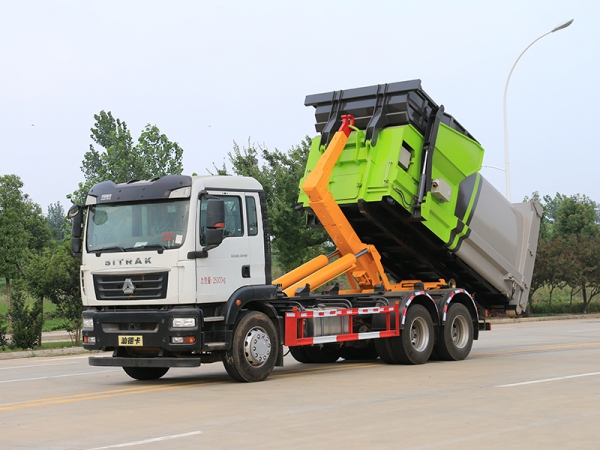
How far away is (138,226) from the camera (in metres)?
12.7

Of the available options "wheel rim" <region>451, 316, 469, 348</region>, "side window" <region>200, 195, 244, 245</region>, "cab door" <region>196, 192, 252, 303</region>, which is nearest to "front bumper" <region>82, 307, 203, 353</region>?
"cab door" <region>196, 192, 252, 303</region>

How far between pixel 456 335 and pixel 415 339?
1.26 meters

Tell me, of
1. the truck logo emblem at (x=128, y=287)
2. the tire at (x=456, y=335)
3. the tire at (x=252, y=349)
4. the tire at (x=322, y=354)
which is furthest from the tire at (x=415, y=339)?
the truck logo emblem at (x=128, y=287)

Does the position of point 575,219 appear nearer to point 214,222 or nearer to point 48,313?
point 48,313

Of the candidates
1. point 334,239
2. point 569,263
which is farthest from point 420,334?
point 569,263

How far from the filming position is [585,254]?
41000 millimetres

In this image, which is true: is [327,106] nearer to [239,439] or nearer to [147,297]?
[147,297]

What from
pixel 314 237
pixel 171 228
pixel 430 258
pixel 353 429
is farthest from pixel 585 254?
pixel 353 429

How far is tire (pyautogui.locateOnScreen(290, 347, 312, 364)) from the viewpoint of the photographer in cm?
1681

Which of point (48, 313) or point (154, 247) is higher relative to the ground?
point (154, 247)

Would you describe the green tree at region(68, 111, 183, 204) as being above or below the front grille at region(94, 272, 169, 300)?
above

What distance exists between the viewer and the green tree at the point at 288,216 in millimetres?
29500

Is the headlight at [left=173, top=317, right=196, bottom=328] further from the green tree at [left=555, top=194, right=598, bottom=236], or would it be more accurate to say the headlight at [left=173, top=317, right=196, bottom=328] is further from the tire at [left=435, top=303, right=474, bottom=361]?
the green tree at [left=555, top=194, right=598, bottom=236]

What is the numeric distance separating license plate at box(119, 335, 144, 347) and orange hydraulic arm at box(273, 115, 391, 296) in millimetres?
3227
